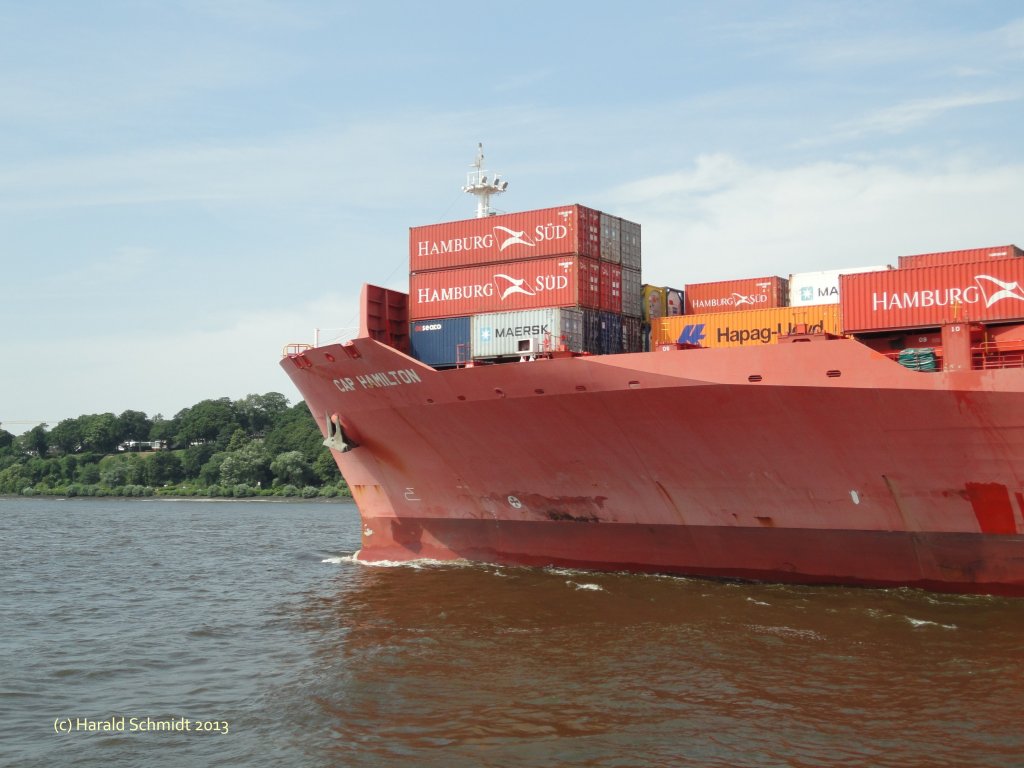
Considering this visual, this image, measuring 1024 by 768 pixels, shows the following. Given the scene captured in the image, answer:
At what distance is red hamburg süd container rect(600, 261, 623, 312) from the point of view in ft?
79.6

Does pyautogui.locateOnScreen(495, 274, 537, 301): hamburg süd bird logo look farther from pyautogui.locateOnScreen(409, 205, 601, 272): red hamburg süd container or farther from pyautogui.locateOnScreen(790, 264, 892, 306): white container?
pyautogui.locateOnScreen(790, 264, 892, 306): white container

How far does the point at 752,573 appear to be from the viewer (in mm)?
20531

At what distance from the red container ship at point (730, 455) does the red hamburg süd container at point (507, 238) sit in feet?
10.1

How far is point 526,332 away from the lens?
77.4 ft

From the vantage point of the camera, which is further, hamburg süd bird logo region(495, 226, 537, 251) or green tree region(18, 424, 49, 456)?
green tree region(18, 424, 49, 456)

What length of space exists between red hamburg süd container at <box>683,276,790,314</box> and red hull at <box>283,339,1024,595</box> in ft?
27.9

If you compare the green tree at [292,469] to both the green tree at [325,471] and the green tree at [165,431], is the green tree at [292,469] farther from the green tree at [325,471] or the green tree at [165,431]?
the green tree at [165,431]

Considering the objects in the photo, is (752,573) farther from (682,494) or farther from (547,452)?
(547,452)

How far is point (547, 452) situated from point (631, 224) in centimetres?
800

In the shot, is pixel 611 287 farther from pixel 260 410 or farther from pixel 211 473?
pixel 260 410

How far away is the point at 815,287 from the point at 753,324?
2.86 meters

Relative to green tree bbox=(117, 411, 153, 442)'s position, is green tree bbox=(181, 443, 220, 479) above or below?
below

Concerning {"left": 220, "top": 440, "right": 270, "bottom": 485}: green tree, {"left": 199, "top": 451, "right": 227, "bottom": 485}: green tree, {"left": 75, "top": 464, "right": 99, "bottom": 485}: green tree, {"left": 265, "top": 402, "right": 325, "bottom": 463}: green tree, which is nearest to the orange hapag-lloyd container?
{"left": 220, "top": 440, "right": 270, "bottom": 485}: green tree

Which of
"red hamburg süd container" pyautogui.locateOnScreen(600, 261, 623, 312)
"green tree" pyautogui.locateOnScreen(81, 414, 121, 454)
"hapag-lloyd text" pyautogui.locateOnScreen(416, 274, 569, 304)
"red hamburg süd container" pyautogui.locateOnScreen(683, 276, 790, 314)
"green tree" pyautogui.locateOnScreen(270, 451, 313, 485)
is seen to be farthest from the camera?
"green tree" pyautogui.locateOnScreen(81, 414, 121, 454)
